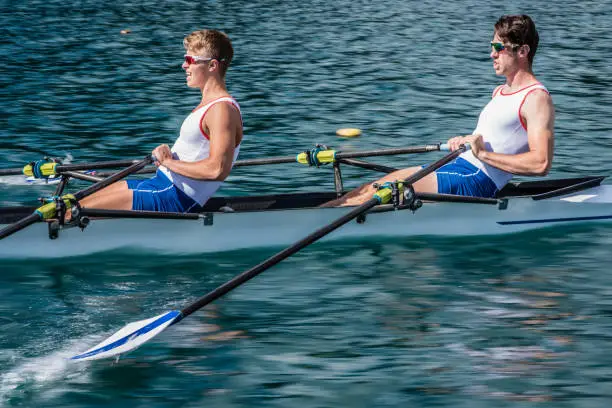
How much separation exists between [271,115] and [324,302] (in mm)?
8483

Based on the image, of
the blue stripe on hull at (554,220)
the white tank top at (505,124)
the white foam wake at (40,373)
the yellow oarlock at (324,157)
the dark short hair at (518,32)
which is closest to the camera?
the white foam wake at (40,373)

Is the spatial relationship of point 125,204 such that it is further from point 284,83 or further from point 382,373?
point 284,83

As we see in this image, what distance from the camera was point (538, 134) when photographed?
9.01 metres

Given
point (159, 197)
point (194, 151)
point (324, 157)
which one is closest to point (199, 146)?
point (194, 151)

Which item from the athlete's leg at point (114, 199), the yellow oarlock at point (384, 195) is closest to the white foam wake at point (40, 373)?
the athlete's leg at point (114, 199)

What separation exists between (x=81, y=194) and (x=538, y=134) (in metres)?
3.44

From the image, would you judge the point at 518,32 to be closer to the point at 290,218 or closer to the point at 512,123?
the point at 512,123

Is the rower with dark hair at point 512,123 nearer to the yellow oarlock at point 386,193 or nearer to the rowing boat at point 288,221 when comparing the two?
the rowing boat at point 288,221

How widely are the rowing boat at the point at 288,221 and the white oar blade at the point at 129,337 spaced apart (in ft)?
4.89

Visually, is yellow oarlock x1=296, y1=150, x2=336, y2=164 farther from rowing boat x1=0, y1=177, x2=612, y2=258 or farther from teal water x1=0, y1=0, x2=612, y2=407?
teal water x1=0, y1=0, x2=612, y2=407

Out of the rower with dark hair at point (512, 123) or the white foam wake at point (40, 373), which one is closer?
the white foam wake at point (40, 373)

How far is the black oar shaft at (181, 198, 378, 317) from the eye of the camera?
7691 millimetres

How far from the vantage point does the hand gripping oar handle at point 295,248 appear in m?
7.70

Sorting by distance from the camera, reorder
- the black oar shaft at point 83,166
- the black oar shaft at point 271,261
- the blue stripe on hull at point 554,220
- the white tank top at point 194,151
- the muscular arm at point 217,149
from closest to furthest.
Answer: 1. the black oar shaft at point 271,261
2. the muscular arm at point 217,149
3. the white tank top at point 194,151
4. the black oar shaft at point 83,166
5. the blue stripe on hull at point 554,220
